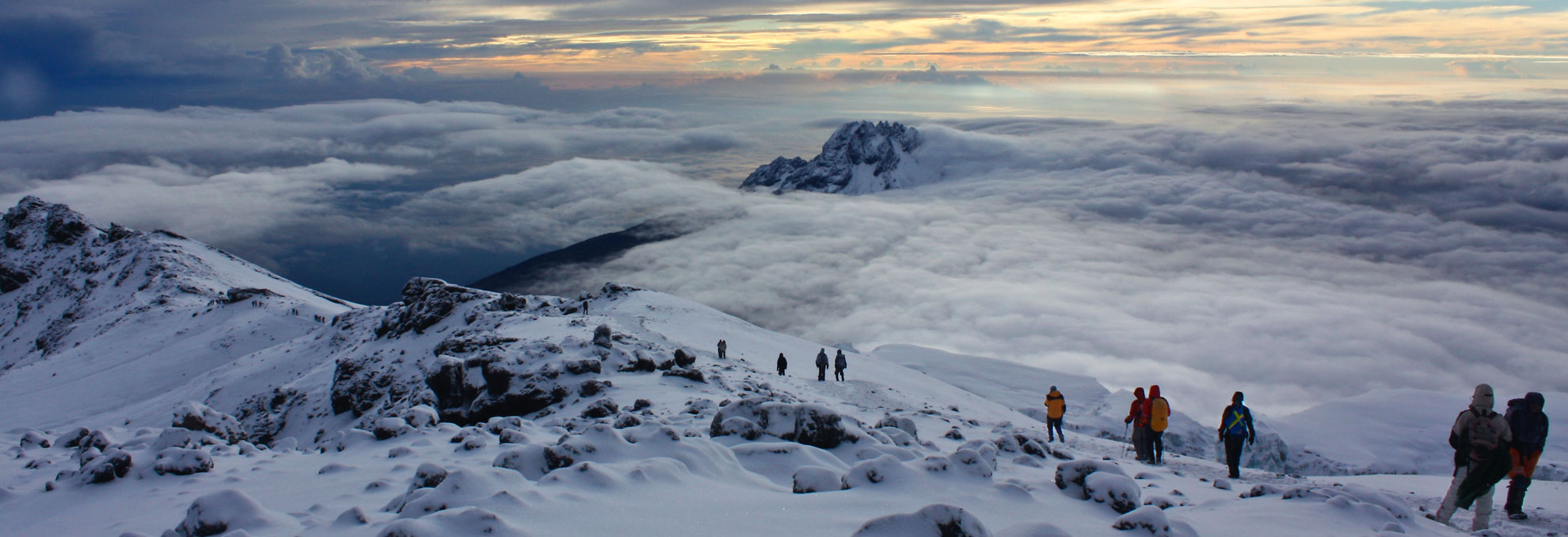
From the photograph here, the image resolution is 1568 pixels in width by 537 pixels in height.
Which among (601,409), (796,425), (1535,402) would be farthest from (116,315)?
(1535,402)

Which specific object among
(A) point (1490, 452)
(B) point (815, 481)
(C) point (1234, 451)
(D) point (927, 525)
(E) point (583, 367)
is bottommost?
(E) point (583, 367)

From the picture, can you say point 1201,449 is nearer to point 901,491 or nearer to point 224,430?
point 901,491

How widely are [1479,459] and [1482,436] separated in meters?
0.33

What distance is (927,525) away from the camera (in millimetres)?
4777

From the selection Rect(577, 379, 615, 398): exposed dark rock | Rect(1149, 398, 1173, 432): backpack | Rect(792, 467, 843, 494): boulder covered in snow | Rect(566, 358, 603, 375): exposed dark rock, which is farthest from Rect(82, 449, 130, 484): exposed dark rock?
Rect(1149, 398, 1173, 432): backpack

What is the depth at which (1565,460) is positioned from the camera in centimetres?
2778

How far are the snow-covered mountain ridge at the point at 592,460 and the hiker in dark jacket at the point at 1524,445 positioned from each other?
39 cm

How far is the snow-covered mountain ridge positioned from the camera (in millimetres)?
6004

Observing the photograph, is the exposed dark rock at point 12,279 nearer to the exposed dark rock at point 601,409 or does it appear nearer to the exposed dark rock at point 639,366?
the exposed dark rock at point 639,366

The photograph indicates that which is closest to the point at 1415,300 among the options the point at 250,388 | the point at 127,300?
the point at 250,388

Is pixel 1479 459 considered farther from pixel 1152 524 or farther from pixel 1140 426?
pixel 1152 524

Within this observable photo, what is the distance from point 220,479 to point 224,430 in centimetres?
805

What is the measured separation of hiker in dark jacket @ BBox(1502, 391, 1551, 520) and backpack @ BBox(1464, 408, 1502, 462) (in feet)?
0.87

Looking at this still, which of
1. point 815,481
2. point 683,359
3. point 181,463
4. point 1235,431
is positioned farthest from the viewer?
point 683,359
